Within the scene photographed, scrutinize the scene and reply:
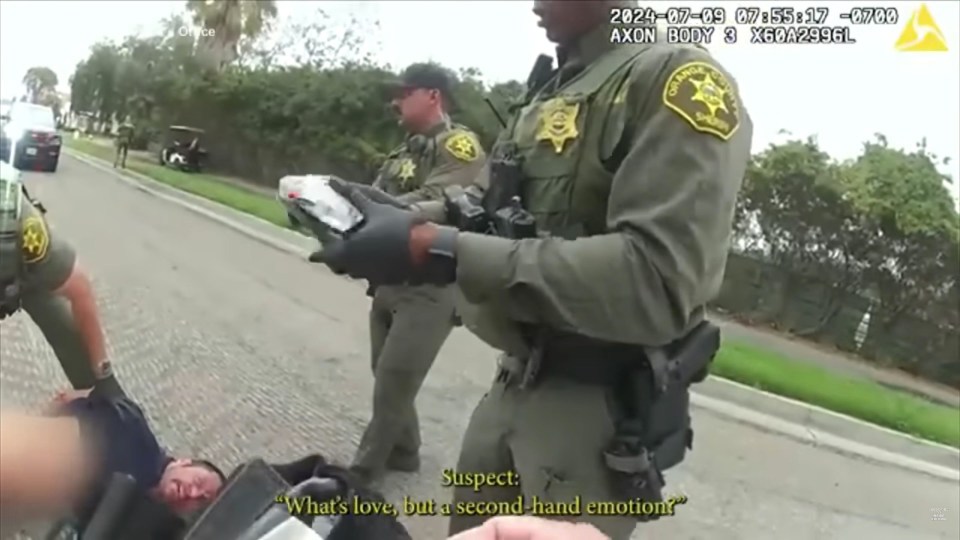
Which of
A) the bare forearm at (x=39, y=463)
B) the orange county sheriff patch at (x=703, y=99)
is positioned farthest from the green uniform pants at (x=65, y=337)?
the orange county sheriff patch at (x=703, y=99)

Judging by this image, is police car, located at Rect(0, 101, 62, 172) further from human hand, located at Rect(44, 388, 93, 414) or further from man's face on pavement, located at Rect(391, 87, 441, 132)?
man's face on pavement, located at Rect(391, 87, 441, 132)

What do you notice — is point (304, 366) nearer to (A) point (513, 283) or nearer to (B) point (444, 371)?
(B) point (444, 371)

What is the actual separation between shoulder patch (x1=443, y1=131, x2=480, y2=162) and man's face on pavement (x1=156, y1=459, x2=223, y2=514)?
0.41m

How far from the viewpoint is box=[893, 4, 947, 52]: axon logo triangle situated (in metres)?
0.79

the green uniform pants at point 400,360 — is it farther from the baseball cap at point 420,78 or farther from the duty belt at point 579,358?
the duty belt at point 579,358

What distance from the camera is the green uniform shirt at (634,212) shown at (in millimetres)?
562

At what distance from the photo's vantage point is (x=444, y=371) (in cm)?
137

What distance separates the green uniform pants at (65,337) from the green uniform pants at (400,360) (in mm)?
436

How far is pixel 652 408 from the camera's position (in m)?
0.64

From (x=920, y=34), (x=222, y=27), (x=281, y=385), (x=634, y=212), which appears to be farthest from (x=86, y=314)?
(x=920, y=34)

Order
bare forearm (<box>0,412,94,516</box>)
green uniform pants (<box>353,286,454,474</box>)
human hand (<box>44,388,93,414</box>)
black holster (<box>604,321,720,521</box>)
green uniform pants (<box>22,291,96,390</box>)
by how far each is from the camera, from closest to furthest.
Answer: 1. bare forearm (<box>0,412,94,516</box>)
2. human hand (<box>44,388,93,414</box>)
3. black holster (<box>604,321,720,521</box>)
4. green uniform pants (<box>22,291,96,390</box>)
5. green uniform pants (<box>353,286,454,474</box>)

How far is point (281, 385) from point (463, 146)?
0.36 meters

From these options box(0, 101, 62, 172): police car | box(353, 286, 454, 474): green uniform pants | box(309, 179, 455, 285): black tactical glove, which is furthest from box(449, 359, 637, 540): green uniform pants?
box(353, 286, 454, 474): green uniform pants

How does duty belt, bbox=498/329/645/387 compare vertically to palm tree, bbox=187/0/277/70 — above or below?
below
